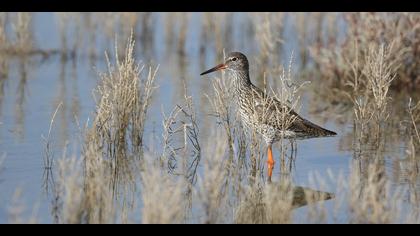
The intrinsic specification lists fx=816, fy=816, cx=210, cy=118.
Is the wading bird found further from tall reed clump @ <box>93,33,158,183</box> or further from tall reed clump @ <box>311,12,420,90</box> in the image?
tall reed clump @ <box>311,12,420,90</box>

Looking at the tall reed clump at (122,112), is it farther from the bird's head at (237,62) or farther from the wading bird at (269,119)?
the wading bird at (269,119)

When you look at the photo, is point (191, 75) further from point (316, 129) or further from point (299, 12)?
point (316, 129)

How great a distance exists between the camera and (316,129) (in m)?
9.16

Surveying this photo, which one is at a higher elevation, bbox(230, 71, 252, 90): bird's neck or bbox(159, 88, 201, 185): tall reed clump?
bbox(230, 71, 252, 90): bird's neck

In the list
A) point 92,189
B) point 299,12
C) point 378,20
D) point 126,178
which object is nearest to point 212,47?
point 299,12

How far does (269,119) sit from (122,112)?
1728 mm

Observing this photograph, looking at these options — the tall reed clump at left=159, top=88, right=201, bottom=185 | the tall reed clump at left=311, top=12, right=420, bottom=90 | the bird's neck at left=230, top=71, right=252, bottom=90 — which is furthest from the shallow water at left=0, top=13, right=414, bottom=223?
the bird's neck at left=230, top=71, right=252, bottom=90

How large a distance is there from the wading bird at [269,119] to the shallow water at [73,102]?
0.38 meters

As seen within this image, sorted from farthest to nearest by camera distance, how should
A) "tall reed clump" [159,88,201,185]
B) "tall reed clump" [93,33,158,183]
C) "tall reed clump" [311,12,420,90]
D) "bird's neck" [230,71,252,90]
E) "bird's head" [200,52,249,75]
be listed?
"tall reed clump" [311,12,420,90], "bird's head" [200,52,249,75], "bird's neck" [230,71,252,90], "tall reed clump" [93,33,158,183], "tall reed clump" [159,88,201,185]

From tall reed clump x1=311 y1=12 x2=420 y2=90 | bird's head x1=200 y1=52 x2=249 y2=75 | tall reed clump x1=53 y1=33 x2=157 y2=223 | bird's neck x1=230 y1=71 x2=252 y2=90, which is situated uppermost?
tall reed clump x1=311 y1=12 x2=420 y2=90

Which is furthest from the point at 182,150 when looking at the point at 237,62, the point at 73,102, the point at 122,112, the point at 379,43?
the point at 379,43

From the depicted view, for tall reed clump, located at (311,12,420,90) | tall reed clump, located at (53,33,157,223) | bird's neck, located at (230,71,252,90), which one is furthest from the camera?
tall reed clump, located at (311,12,420,90)

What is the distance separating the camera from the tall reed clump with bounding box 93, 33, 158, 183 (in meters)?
8.88

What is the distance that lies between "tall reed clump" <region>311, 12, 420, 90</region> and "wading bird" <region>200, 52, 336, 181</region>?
422 cm
